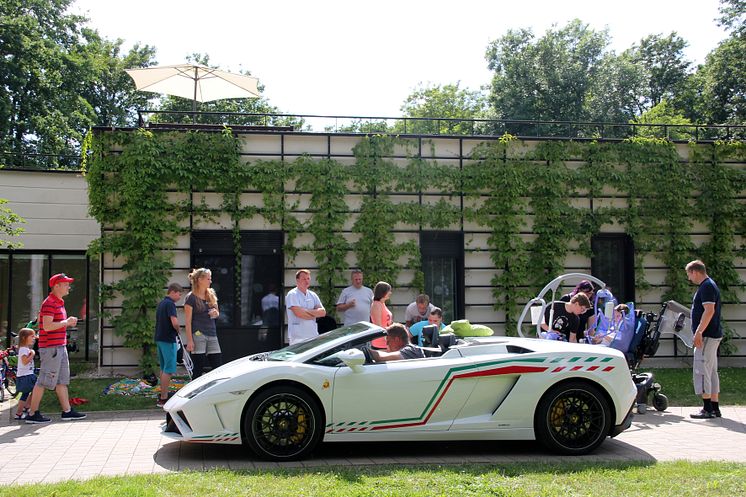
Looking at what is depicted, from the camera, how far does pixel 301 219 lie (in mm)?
13938

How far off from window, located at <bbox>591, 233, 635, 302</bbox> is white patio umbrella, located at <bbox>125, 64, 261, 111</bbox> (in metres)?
8.18

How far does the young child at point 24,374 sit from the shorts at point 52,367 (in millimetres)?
321

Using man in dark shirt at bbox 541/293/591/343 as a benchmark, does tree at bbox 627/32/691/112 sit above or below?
above

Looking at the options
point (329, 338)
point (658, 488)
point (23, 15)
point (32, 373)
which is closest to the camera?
point (658, 488)

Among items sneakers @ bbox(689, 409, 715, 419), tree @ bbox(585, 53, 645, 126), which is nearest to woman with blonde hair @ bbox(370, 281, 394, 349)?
sneakers @ bbox(689, 409, 715, 419)

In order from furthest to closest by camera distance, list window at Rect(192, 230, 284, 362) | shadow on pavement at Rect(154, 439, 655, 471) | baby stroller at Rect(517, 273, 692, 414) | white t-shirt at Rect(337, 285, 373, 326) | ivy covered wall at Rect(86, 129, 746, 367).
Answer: window at Rect(192, 230, 284, 362) < ivy covered wall at Rect(86, 129, 746, 367) < white t-shirt at Rect(337, 285, 373, 326) < baby stroller at Rect(517, 273, 692, 414) < shadow on pavement at Rect(154, 439, 655, 471)

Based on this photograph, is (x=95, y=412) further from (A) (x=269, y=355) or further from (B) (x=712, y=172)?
(B) (x=712, y=172)

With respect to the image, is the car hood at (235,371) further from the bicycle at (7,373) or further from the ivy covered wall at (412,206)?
the ivy covered wall at (412,206)

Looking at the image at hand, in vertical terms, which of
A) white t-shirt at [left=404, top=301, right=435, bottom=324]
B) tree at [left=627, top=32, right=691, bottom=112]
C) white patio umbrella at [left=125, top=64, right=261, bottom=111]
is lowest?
white t-shirt at [left=404, top=301, right=435, bottom=324]

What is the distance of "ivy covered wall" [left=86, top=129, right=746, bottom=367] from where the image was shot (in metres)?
13.3

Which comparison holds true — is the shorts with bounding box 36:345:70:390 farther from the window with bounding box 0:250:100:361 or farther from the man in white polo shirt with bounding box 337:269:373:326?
the window with bounding box 0:250:100:361

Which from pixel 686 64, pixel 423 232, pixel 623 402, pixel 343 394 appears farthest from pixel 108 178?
pixel 686 64

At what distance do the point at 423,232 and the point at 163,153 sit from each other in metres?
5.22

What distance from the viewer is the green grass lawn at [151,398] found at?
1035 centimetres
